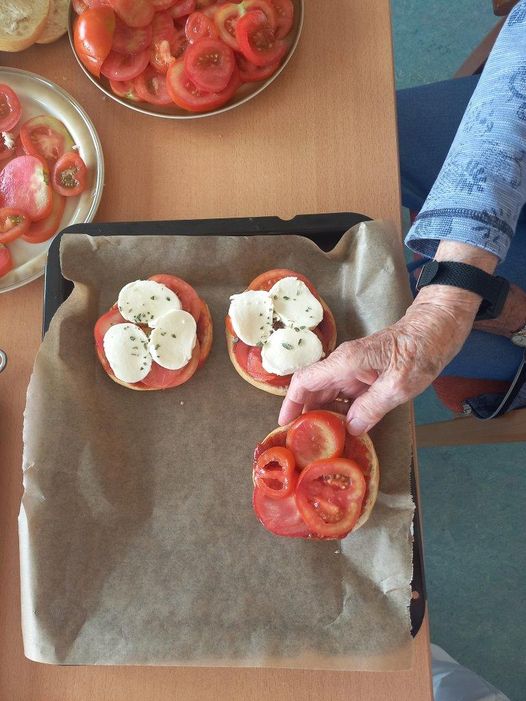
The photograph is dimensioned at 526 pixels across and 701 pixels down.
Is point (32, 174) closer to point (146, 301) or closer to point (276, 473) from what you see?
point (146, 301)

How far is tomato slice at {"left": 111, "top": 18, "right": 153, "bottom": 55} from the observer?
5.41 ft

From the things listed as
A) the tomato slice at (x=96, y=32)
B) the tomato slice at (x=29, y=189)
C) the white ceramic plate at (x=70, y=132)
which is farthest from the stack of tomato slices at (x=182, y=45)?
the tomato slice at (x=29, y=189)

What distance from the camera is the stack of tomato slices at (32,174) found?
1.66m

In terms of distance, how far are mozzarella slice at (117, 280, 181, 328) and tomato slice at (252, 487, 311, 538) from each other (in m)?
0.51

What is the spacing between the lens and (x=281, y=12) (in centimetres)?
167

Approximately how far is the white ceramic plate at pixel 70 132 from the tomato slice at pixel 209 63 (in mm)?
329

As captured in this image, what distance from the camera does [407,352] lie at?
4.20 ft

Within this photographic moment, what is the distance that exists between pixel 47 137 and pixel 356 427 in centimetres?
115

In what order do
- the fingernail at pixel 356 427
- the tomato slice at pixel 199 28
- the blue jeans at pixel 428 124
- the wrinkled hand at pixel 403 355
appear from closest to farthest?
the wrinkled hand at pixel 403 355 → the fingernail at pixel 356 427 → the tomato slice at pixel 199 28 → the blue jeans at pixel 428 124

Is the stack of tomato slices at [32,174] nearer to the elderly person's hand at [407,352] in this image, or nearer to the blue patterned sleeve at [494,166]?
the elderly person's hand at [407,352]

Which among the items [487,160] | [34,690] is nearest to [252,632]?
[34,690]

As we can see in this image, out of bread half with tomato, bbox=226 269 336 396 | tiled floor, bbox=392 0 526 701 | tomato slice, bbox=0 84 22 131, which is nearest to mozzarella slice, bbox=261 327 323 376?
bread half with tomato, bbox=226 269 336 396

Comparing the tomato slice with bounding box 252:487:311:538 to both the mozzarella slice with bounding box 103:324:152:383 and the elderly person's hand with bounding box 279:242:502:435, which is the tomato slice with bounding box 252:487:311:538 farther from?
the mozzarella slice with bounding box 103:324:152:383

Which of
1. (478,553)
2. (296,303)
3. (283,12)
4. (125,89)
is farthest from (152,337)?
(478,553)
